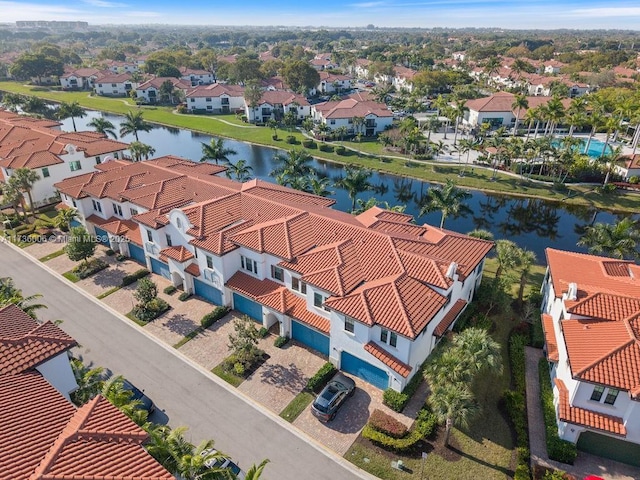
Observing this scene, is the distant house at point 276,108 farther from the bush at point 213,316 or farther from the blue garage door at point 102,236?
the bush at point 213,316

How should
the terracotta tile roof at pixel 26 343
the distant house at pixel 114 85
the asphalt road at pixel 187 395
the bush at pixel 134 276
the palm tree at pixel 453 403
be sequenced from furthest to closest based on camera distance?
1. the distant house at pixel 114 85
2. the bush at pixel 134 276
3. the asphalt road at pixel 187 395
4. the palm tree at pixel 453 403
5. the terracotta tile roof at pixel 26 343

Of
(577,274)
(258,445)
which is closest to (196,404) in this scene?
(258,445)

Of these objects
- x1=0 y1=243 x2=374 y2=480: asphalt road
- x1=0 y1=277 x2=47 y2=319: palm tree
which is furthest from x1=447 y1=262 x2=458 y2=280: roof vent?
x1=0 y1=277 x2=47 y2=319: palm tree

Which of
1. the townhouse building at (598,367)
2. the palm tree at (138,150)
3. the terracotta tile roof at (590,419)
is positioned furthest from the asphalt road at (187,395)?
the palm tree at (138,150)

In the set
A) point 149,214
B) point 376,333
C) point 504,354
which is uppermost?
point 149,214

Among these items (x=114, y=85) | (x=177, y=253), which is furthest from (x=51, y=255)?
(x=114, y=85)

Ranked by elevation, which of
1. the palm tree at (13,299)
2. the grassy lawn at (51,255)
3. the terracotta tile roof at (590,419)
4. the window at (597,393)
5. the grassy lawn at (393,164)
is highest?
the palm tree at (13,299)

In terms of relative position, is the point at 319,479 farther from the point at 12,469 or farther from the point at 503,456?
the point at 12,469
